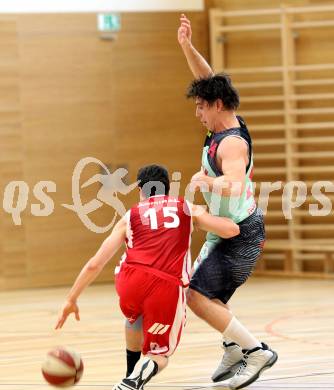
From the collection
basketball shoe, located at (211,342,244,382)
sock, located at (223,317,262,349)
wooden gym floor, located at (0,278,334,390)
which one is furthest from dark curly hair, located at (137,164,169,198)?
wooden gym floor, located at (0,278,334,390)

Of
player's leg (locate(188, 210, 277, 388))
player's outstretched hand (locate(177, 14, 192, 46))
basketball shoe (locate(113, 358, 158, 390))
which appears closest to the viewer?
basketball shoe (locate(113, 358, 158, 390))

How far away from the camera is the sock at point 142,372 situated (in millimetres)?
5047

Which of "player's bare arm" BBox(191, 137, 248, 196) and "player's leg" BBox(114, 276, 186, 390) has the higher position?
"player's bare arm" BBox(191, 137, 248, 196)

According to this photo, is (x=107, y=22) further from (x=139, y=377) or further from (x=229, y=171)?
(x=139, y=377)

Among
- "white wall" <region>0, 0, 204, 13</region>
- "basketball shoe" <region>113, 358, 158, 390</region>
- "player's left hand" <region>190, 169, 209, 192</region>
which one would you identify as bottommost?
"basketball shoe" <region>113, 358, 158, 390</region>

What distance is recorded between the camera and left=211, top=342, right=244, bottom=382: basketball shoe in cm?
573

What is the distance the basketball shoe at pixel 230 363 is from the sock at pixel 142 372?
75 cm

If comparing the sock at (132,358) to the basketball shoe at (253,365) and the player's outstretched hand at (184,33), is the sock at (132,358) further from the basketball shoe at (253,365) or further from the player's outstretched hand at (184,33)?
the player's outstretched hand at (184,33)

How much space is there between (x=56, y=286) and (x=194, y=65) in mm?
5523

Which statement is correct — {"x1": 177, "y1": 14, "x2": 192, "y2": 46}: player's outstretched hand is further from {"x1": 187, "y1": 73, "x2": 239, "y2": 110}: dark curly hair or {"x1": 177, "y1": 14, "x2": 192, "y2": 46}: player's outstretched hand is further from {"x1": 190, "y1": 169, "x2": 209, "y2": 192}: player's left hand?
{"x1": 190, "y1": 169, "x2": 209, "y2": 192}: player's left hand

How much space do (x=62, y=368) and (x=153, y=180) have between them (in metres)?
1.08

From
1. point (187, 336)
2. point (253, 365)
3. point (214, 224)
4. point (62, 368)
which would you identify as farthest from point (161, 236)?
point (187, 336)

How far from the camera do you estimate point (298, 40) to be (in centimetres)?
1140

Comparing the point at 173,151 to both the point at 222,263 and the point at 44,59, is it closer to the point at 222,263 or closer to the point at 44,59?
the point at 44,59
